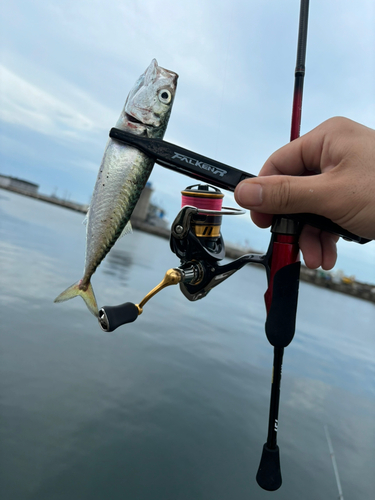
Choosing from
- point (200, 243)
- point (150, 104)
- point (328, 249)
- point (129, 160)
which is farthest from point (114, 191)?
point (328, 249)

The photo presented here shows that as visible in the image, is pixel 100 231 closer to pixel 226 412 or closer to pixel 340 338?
pixel 226 412

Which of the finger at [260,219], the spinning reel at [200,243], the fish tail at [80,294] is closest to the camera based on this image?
the fish tail at [80,294]

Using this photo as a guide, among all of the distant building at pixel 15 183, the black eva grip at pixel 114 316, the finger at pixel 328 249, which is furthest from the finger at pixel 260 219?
the distant building at pixel 15 183

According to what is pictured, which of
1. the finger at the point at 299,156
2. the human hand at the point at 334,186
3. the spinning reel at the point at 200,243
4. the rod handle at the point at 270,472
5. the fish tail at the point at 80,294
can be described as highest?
the finger at the point at 299,156

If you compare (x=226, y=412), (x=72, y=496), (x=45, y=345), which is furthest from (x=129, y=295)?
(x=72, y=496)

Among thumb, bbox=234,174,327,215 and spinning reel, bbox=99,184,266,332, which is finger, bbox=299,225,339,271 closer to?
spinning reel, bbox=99,184,266,332

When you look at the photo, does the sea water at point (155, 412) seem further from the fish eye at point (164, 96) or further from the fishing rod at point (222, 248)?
the fish eye at point (164, 96)

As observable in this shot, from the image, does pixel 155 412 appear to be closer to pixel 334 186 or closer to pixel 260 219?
pixel 260 219

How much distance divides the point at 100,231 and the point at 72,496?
2423 millimetres

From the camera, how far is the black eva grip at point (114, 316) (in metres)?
1.29

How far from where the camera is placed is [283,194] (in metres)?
1.29

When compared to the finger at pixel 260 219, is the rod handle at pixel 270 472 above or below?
below

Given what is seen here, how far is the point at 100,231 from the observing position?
1.38 meters

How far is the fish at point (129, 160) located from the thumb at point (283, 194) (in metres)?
0.38
